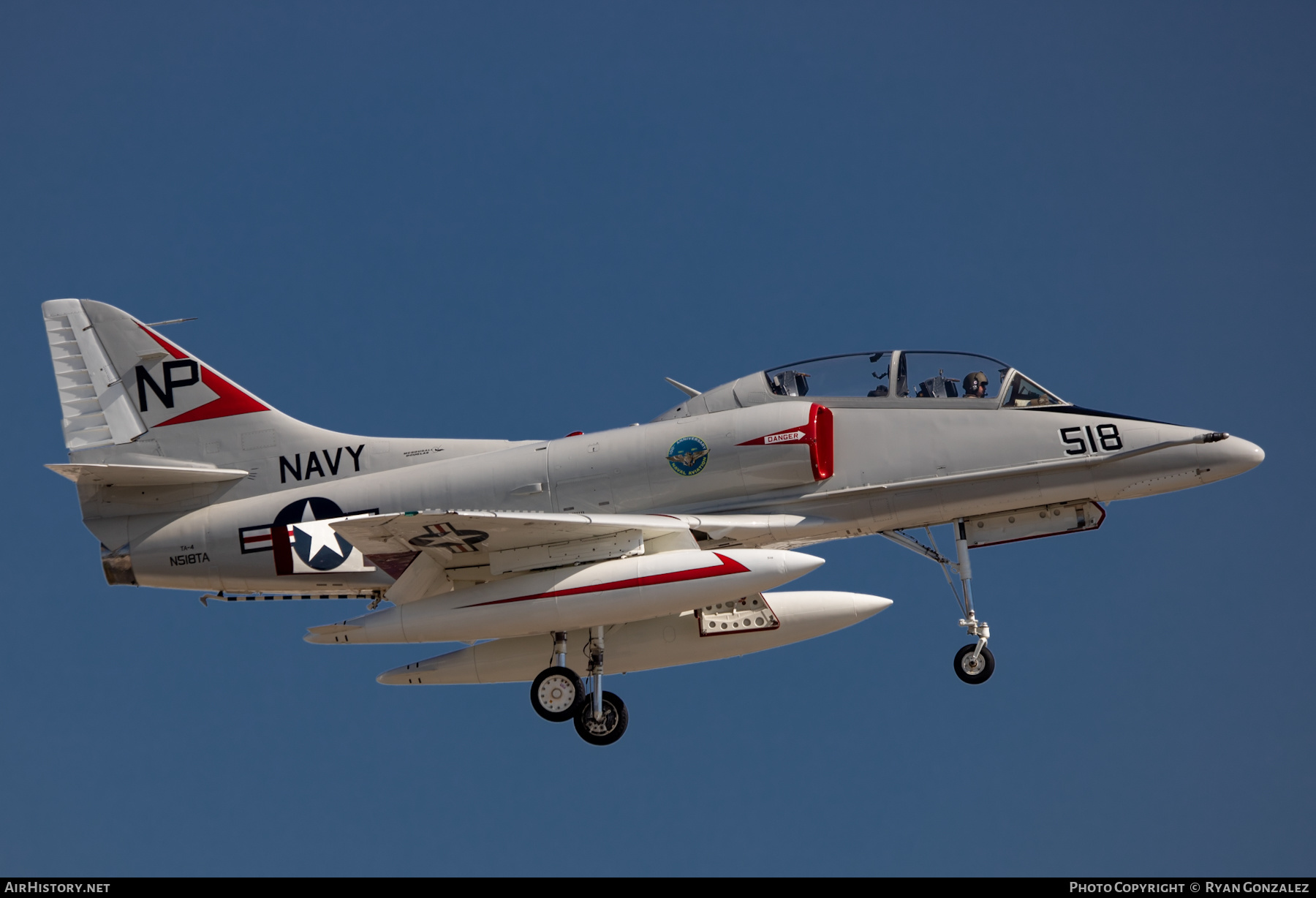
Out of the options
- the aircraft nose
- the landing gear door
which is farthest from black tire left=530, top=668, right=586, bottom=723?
the aircraft nose

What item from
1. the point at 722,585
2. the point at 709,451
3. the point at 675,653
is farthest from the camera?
the point at 675,653

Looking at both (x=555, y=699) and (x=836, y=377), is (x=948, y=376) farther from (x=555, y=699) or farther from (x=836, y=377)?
(x=555, y=699)

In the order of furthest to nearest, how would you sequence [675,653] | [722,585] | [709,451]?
[675,653]
[709,451]
[722,585]

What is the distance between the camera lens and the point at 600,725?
17.2 metres

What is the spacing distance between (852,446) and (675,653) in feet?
12.1

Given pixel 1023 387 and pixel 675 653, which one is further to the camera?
pixel 675 653

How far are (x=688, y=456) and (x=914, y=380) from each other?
2.82 m

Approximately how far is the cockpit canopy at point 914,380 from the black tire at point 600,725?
4.31 metres

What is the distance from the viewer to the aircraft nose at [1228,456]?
16.5m

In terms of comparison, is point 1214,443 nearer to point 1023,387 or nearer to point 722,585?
point 1023,387

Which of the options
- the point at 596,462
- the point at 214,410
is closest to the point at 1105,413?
the point at 596,462

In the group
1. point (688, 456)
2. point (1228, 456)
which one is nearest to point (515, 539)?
point (688, 456)

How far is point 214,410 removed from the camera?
19.5 meters
